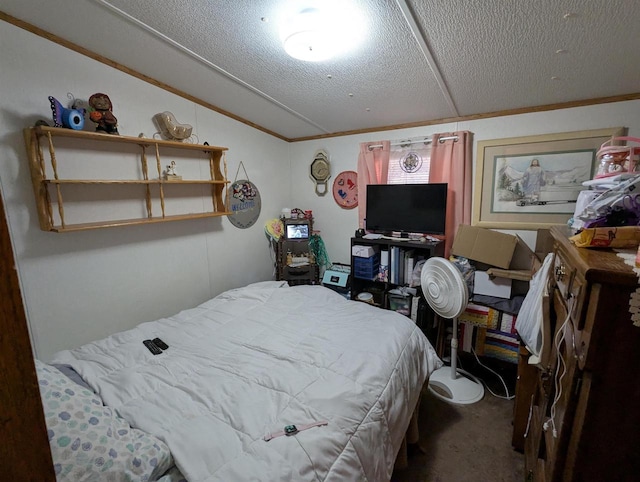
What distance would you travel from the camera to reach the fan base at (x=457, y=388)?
215 cm

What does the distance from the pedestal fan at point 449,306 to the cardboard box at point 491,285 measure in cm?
41

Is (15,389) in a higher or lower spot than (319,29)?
lower

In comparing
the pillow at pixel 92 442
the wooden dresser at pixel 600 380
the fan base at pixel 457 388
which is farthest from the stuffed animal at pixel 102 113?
the fan base at pixel 457 388

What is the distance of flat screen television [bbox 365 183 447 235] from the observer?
2566 millimetres

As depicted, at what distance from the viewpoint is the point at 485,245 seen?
2324 mm

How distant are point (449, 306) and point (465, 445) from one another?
85 cm

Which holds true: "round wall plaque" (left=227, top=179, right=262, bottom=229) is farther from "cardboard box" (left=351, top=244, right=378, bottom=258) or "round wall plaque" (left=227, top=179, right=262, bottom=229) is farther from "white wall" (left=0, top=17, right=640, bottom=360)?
"cardboard box" (left=351, top=244, right=378, bottom=258)

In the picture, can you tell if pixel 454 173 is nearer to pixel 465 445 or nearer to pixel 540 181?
pixel 540 181

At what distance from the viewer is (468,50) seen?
151 centimetres

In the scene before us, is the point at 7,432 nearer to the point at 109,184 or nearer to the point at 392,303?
the point at 109,184

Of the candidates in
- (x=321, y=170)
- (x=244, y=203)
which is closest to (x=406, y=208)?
(x=321, y=170)

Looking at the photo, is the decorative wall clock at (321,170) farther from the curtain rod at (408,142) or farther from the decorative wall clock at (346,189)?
the curtain rod at (408,142)

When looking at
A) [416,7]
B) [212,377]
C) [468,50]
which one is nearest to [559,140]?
[468,50]

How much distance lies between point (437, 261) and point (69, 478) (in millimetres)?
2039
